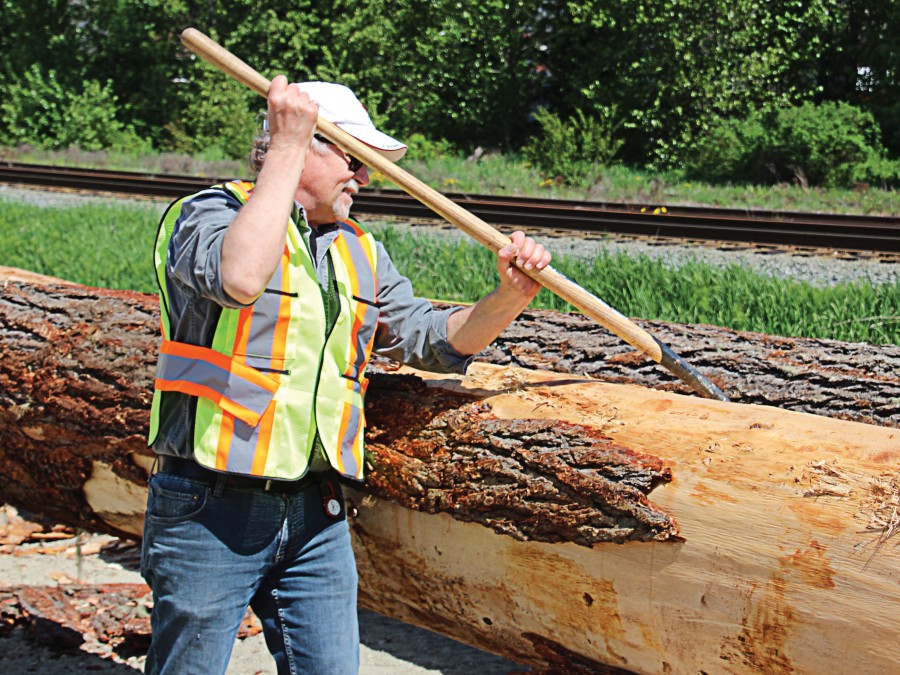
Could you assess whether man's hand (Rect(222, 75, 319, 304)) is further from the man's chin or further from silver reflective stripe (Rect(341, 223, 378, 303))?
silver reflective stripe (Rect(341, 223, 378, 303))

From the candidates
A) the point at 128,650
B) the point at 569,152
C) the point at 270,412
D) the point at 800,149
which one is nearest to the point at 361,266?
the point at 270,412

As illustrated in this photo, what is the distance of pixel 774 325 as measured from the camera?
518cm

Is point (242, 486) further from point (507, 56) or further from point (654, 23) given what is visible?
point (507, 56)

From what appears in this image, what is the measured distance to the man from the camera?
204 cm

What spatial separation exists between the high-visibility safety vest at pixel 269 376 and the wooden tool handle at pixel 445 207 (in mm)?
249

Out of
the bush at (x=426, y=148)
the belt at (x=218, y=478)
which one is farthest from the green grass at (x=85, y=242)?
the bush at (x=426, y=148)

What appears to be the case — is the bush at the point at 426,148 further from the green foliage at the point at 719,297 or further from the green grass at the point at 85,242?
the green foliage at the point at 719,297

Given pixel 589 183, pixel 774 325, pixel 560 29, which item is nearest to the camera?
pixel 774 325

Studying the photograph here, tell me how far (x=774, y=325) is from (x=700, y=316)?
0.43 meters

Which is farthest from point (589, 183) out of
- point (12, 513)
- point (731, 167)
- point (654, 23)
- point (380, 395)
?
point (380, 395)

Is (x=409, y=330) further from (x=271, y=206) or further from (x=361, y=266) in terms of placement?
(x=271, y=206)

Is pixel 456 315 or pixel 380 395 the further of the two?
pixel 380 395

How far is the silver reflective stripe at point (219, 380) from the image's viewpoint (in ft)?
6.93

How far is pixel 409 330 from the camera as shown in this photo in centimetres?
256
